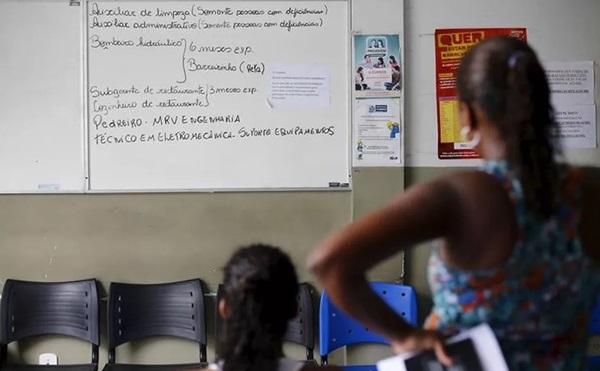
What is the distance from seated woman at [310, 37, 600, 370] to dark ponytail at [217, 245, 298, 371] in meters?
0.35

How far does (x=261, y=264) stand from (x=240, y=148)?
1.83 m

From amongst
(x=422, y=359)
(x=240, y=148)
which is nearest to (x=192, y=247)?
(x=240, y=148)

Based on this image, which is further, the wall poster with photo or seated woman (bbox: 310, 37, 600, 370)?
the wall poster with photo

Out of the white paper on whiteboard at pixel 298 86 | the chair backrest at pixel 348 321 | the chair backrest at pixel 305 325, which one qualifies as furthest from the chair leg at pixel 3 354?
the white paper on whiteboard at pixel 298 86

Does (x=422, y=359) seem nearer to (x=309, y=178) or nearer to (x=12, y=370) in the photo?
(x=309, y=178)

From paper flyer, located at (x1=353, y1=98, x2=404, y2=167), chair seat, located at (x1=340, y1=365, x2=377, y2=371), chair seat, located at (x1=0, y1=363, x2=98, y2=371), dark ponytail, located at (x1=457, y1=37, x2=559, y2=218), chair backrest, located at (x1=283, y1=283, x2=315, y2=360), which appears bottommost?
chair seat, located at (x1=340, y1=365, x2=377, y2=371)

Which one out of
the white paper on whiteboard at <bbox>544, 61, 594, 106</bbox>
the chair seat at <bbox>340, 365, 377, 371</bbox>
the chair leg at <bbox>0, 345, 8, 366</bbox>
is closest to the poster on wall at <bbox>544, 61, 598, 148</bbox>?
the white paper on whiteboard at <bbox>544, 61, 594, 106</bbox>

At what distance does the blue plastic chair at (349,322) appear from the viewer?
9.71ft

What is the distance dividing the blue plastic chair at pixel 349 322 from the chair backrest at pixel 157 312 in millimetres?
597

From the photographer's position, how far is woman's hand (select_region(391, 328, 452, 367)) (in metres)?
0.98

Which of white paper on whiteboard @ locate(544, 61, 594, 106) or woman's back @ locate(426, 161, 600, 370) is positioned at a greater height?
white paper on whiteboard @ locate(544, 61, 594, 106)

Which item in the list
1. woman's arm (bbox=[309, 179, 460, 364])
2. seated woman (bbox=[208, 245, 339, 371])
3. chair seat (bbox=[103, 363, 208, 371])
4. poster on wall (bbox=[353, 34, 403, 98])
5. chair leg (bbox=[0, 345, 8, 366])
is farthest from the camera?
poster on wall (bbox=[353, 34, 403, 98])

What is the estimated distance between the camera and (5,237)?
10.3 ft

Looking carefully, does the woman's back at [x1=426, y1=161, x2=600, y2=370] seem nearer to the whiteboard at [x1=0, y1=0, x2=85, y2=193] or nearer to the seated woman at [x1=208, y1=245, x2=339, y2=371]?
the seated woman at [x1=208, y1=245, x2=339, y2=371]
